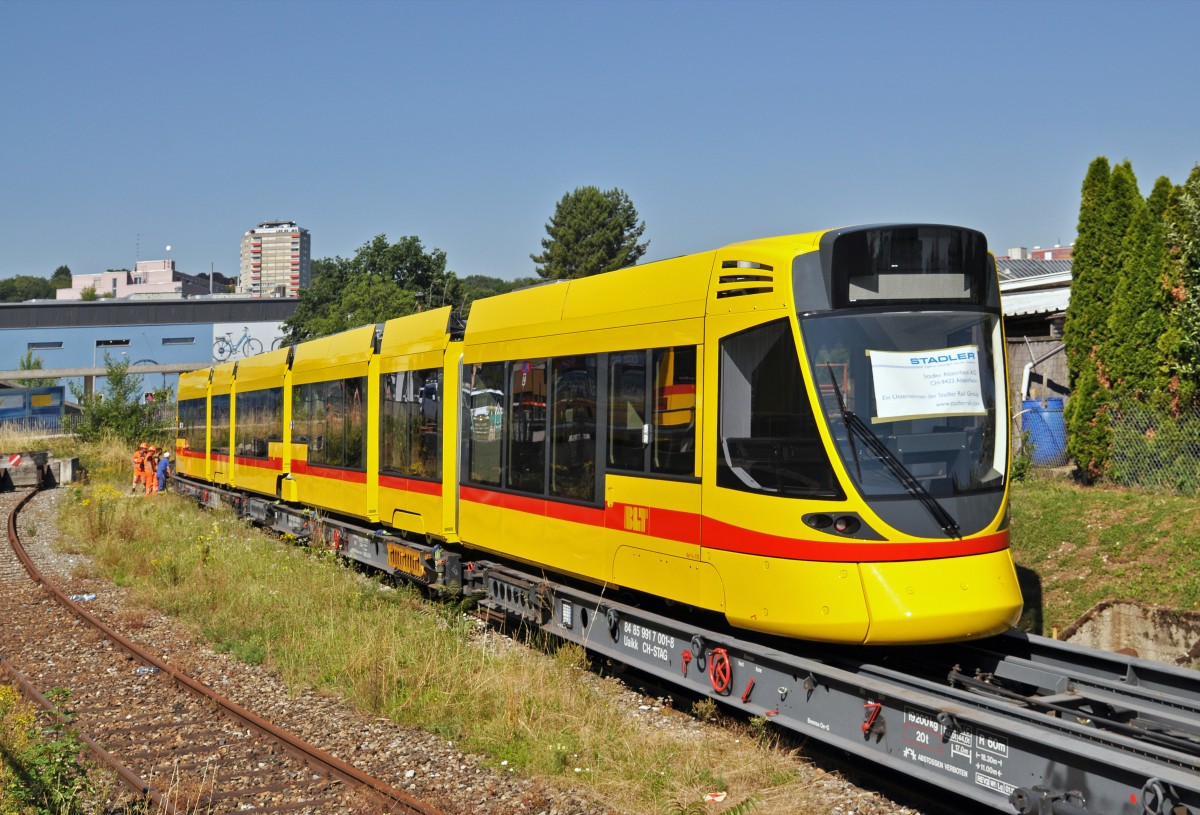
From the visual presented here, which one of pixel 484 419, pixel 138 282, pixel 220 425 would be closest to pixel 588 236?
pixel 220 425

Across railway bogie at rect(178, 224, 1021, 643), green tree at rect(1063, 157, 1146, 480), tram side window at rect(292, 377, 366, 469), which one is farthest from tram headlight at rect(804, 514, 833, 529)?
green tree at rect(1063, 157, 1146, 480)

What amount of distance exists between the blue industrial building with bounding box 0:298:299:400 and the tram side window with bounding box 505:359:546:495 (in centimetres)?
6530

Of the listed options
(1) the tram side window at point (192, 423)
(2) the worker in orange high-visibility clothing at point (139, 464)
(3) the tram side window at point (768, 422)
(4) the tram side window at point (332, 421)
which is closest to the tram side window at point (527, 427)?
(3) the tram side window at point (768, 422)

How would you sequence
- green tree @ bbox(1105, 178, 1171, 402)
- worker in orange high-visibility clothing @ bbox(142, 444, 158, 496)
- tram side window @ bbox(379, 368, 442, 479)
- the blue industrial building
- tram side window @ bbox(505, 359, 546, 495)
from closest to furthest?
tram side window @ bbox(505, 359, 546, 495) → tram side window @ bbox(379, 368, 442, 479) → green tree @ bbox(1105, 178, 1171, 402) → worker in orange high-visibility clothing @ bbox(142, 444, 158, 496) → the blue industrial building

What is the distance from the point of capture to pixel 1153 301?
49.2ft

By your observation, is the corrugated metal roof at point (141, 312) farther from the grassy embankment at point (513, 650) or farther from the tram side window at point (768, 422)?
the tram side window at point (768, 422)

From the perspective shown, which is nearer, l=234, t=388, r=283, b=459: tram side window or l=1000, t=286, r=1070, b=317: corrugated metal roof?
l=234, t=388, r=283, b=459: tram side window

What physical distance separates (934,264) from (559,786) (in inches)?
166

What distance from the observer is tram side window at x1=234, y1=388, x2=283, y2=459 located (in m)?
18.1

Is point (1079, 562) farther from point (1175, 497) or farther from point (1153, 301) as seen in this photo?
point (1153, 301)

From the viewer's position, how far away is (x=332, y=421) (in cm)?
1512

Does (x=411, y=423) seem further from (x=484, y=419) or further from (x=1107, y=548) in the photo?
(x=1107, y=548)

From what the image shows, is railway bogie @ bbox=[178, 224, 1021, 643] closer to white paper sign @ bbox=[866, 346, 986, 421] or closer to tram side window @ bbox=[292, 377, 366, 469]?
white paper sign @ bbox=[866, 346, 986, 421]

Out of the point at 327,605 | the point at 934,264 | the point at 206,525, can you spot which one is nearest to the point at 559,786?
the point at 934,264
